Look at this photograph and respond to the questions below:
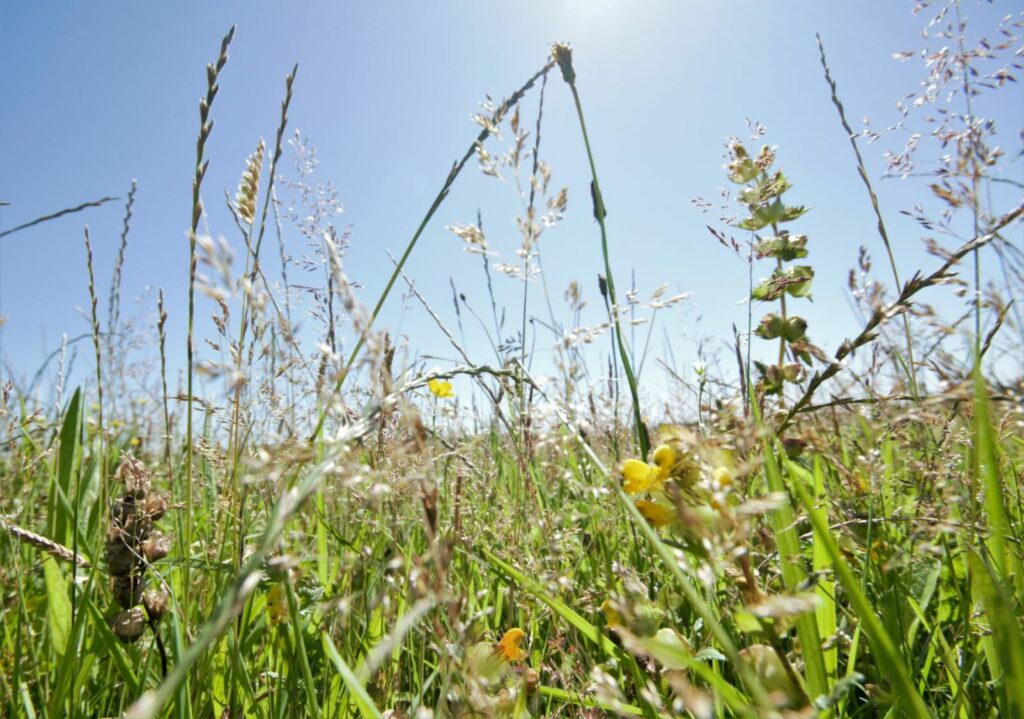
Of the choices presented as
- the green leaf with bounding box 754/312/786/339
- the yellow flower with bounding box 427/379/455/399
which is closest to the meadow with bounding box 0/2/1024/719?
the green leaf with bounding box 754/312/786/339

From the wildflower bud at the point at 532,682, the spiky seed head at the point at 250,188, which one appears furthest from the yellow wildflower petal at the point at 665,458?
the spiky seed head at the point at 250,188

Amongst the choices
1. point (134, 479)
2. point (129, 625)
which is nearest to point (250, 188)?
point (134, 479)

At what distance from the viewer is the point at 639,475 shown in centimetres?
74

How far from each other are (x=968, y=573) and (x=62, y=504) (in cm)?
193

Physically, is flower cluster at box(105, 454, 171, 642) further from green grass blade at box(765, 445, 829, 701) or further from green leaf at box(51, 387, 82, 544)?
green grass blade at box(765, 445, 829, 701)

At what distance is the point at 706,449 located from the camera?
1.93ft

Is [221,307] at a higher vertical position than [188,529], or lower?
higher

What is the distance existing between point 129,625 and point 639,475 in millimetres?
960

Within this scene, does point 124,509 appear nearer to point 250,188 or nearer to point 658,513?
point 250,188

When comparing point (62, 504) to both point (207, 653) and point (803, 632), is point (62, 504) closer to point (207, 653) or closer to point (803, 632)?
point (207, 653)

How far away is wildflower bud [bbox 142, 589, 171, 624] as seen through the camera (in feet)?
3.26

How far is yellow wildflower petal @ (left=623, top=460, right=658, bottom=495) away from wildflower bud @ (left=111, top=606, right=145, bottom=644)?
92cm

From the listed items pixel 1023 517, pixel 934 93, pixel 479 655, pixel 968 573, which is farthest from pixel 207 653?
pixel 934 93

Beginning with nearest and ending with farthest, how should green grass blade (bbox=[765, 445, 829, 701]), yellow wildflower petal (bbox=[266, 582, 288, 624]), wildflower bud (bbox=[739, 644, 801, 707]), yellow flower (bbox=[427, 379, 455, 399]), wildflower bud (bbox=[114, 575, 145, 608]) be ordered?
wildflower bud (bbox=[739, 644, 801, 707])
green grass blade (bbox=[765, 445, 829, 701])
wildflower bud (bbox=[114, 575, 145, 608])
yellow wildflower petal (bbox=[266, 582, 288, 624])
yellow flower (bbox=[427, 379, 455, 399])
